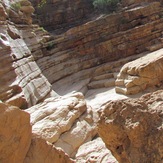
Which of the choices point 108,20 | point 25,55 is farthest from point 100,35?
point 25,55

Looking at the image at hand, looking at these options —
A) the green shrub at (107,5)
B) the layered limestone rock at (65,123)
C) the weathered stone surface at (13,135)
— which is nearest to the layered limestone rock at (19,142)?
the weathered stone surface at (13,135)

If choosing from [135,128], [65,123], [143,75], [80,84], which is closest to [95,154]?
[65,123]

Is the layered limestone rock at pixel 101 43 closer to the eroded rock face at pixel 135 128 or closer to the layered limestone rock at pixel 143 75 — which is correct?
the layered limestone rock at pixel 143 75

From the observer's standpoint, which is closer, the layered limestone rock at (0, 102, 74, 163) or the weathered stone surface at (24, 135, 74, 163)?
the layered limestone rock at (0, 102, 74, 163)

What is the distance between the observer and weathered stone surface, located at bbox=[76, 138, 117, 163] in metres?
5.09

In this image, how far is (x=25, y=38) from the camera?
14211mm

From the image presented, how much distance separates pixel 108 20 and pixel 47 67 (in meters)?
5.80

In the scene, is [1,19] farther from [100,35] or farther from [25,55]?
[100,35]

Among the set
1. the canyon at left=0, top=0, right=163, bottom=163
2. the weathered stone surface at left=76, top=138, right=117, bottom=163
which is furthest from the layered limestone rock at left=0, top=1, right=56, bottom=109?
the weathered stone surface at left=76, top=138, right=117, bottom=163

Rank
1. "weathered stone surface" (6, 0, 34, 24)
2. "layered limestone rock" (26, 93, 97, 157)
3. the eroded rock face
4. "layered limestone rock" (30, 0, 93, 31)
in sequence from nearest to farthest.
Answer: the eroded rock face < "layered limestone rock" (26, 93, 97, 157) < "weathered stone surface" (6, 0, 34, 24) < "layered limestone rock" (30, 0, 93, 31)

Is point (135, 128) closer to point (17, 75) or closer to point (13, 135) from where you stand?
point (13, 135)

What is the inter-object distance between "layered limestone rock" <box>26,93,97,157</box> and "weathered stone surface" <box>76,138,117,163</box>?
48cm

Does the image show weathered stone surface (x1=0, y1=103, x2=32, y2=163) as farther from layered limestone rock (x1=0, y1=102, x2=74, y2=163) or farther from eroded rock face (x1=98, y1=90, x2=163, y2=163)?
eroded rock face (x1=98, y1=90, x2=163, y2=163)

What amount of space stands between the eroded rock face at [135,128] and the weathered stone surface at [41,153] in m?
0.90
